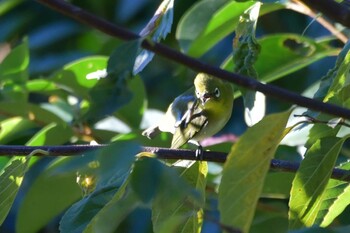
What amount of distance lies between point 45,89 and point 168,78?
0.82m

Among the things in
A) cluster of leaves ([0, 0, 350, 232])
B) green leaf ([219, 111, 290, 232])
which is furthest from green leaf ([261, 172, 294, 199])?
green leaf ([219, 111, 290, 232])

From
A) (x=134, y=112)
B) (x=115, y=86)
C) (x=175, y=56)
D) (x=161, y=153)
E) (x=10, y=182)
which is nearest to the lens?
(x=175, y=56)

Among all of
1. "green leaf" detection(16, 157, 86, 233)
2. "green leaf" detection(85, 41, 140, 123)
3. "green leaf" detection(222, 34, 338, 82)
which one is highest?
"green leaf" detection(85, 41, 140, 123)

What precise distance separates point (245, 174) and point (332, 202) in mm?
239

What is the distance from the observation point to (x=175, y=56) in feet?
1.99

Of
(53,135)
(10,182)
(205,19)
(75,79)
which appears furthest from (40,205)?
(10,182)

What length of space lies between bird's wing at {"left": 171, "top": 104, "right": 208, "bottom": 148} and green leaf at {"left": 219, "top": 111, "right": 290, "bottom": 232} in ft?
1.17

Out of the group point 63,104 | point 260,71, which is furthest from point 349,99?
point 63,104

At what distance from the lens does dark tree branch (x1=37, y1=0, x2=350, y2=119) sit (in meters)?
0.60

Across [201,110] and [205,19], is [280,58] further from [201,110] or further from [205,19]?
[201,110]

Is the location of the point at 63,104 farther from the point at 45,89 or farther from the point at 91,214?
the point at 91,214

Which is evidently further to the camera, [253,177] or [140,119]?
[140,119]

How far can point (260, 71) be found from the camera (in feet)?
5.39

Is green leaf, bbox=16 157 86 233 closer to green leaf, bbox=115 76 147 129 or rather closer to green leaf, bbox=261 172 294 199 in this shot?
green leaf, bbox=115 76 147 129
